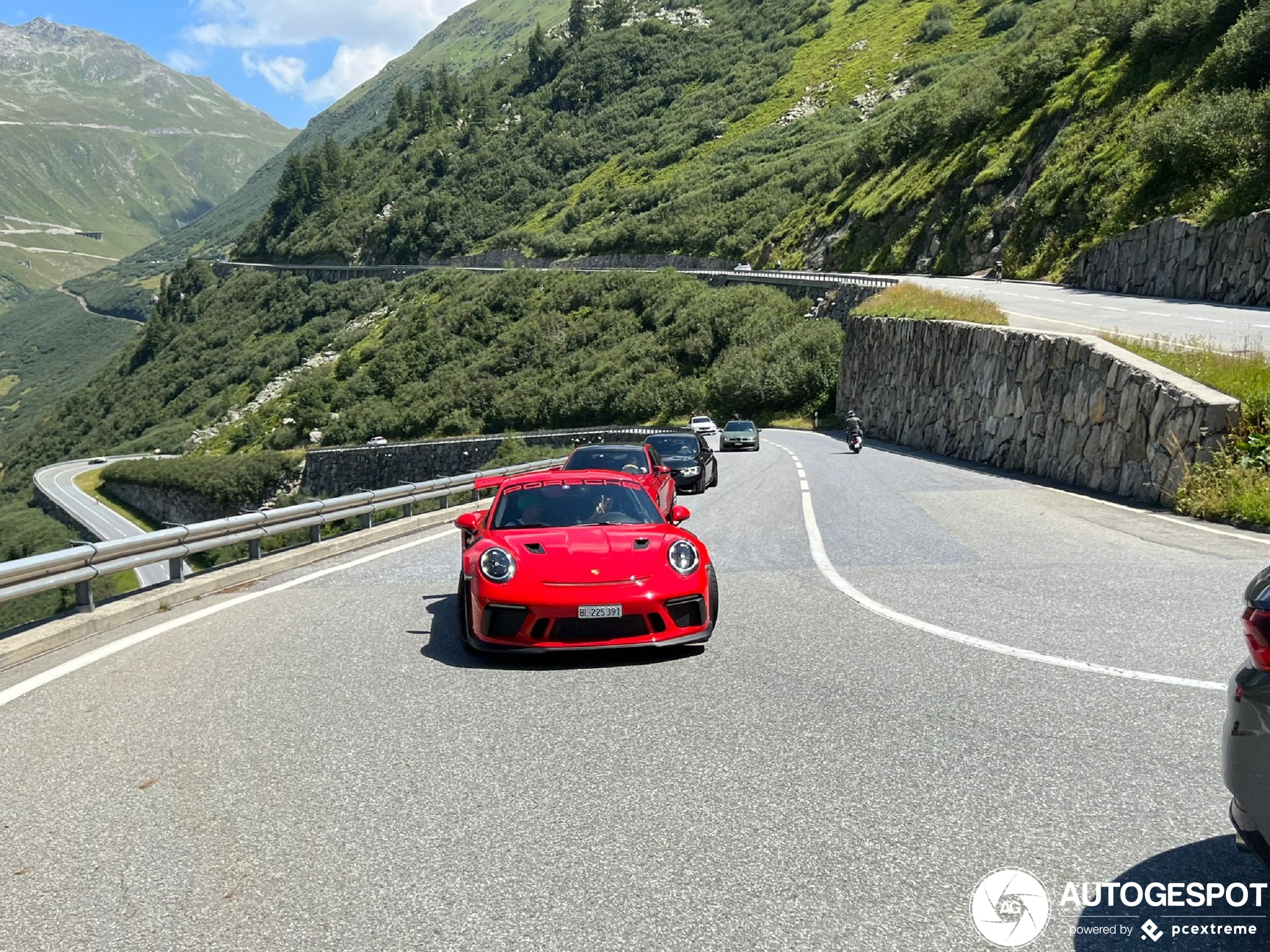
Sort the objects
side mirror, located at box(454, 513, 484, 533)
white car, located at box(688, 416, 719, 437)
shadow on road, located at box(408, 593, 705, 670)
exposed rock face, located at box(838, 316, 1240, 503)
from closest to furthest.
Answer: shadow on road, located at box(408, 593, 705, 670)
side mirror, located at box(454, 513, 484, 533)
exposed rock face, located at box(838, 316, 1240, 503)
white car, located at box(688, 416, 719, 437)

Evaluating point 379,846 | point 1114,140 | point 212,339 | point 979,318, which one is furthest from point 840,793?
point 212,339

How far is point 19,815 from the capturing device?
4566mm

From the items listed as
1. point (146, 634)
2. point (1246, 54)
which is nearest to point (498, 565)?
point (146, 634)

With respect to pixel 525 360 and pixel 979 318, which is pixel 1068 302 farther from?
pixel 525 360

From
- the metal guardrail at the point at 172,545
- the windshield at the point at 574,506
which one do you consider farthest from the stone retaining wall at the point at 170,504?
the windshield at the point at 574,506

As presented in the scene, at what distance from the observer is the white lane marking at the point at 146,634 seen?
22.6 feet

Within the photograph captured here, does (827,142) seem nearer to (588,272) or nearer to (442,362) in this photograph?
(588,272)

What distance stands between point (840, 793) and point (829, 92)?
134125 millimetres

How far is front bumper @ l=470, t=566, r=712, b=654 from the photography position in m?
6.98

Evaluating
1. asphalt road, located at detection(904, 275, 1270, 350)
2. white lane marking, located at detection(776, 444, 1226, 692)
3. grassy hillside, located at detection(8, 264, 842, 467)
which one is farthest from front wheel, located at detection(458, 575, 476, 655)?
grassy hillside, located at detection(8, 264, 842, 467)

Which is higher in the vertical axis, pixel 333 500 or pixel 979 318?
pixel 979 318

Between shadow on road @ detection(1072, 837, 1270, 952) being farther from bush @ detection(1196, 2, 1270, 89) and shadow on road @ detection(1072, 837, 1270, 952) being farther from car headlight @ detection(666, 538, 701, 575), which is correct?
bush @ detection(1196, 2, 1270, 89)

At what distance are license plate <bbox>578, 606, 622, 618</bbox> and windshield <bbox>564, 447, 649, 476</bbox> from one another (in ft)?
30.2

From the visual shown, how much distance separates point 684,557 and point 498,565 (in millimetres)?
1312
